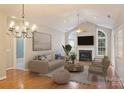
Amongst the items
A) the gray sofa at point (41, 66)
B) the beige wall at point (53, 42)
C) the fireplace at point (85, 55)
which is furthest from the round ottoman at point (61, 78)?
the fireplace at point (85, 55)

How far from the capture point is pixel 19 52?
786cm

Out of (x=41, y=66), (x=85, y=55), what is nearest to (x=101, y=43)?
(x=85, y=55)

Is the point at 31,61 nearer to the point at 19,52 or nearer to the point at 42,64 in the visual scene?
the point at 42,64

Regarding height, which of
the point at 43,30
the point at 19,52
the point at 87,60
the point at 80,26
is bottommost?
the point at 87,60

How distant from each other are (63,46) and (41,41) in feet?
4.88

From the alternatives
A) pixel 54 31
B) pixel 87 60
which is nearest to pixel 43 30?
pixel 54 31

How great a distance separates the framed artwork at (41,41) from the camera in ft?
19.3

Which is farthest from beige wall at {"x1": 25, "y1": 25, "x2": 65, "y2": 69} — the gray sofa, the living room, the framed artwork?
the gray sofa

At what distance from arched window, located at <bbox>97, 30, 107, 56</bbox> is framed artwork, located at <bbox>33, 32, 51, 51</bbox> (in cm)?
331

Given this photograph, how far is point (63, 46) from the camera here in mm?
7312

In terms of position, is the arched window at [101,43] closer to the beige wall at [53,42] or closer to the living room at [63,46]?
the living room at [63,46]

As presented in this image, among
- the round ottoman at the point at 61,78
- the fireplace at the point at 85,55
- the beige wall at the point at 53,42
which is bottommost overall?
the round ottoman at the point at 61,78
